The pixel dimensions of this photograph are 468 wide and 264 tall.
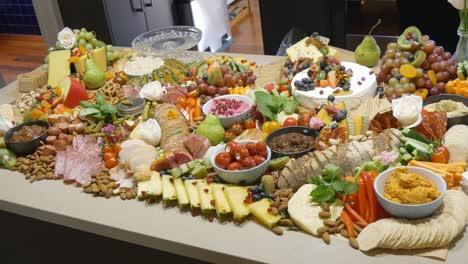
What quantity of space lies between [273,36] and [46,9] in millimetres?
2191

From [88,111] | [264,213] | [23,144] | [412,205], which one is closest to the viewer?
[412,205]

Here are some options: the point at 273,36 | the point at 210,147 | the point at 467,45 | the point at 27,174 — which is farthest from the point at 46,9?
the point at 467,45

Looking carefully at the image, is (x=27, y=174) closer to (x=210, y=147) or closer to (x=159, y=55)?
(x=210, y=147)

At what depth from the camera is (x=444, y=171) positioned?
172cm

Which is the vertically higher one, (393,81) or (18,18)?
(393,81)

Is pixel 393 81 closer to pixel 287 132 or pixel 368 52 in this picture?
pixel 368 52

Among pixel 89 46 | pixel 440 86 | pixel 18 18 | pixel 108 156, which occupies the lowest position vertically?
pixel 18 18

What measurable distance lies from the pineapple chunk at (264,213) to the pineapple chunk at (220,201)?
0.09m

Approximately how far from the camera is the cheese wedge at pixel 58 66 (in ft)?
10.0

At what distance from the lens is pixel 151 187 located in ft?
6.46

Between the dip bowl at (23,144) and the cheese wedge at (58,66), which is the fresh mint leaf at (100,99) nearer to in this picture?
the dip bowl at (23,144)

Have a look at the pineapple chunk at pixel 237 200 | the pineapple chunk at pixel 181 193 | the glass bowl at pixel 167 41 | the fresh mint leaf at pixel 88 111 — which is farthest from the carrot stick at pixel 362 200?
the glass bowl at pixel 167 41

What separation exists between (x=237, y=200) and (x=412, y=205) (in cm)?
59

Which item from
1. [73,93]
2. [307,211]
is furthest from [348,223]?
[73,93]
